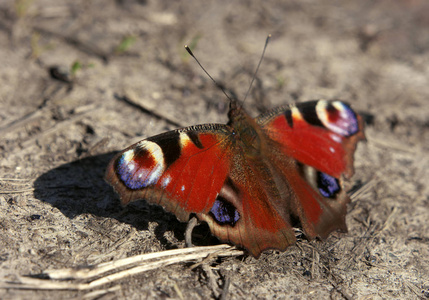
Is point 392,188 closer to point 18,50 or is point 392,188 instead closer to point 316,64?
point 316,64

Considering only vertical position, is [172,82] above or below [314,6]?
below

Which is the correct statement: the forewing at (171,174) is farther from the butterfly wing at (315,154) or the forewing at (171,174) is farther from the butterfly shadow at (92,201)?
the butterfly wing at (315,154)

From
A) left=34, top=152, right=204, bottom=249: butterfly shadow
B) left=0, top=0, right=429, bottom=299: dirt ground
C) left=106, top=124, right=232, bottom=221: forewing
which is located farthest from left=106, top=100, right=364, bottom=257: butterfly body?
left=34, top=152, right=204, bottom=249: butterfly shadow

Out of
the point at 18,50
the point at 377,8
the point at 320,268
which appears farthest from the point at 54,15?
the point at 377,8

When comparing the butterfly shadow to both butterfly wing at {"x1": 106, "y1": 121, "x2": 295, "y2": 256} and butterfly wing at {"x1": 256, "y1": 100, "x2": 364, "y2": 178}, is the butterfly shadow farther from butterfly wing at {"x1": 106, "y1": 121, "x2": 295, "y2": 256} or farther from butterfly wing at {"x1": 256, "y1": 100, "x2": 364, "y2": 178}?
butterfly wing at {"x1": 256, "y1": 100, "x2": 364, "y2": 178}

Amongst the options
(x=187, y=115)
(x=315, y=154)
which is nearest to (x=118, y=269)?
(x=315, y=154)

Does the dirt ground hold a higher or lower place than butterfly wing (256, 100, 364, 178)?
lower

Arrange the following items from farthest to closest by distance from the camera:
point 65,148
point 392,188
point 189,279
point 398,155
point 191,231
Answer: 1. point 398,155
2. point 392,188
3. point 65,148
4. point 191,231
5. point 189,279

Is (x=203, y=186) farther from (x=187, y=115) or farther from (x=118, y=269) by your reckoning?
(x=187, y=115)
